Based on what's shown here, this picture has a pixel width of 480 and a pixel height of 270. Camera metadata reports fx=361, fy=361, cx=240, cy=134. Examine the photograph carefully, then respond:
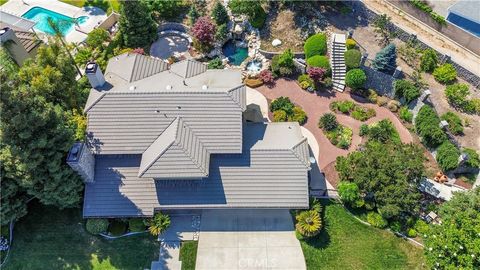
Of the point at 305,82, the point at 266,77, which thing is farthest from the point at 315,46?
the point at 266,77

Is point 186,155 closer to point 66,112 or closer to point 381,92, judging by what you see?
point 66,112

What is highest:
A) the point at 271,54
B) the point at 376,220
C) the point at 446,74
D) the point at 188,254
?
the point at 446,74

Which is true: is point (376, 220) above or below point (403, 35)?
below

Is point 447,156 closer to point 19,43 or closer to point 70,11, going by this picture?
point 19,43

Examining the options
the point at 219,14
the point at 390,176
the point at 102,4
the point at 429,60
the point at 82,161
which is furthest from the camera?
the point at 102,4

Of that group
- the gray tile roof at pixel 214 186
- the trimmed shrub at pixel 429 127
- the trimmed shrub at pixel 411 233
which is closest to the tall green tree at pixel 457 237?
the trimmed shrub at pixel 411 233

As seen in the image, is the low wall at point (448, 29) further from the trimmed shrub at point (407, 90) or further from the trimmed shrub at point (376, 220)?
the trimmed shrub at point (376, 220)

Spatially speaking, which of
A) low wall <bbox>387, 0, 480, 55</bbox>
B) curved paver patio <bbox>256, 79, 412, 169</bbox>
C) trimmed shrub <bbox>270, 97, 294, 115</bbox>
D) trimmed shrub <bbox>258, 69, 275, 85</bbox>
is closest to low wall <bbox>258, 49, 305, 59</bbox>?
trimmed shrub <bbox>258, 69, 275, 85</bbox>

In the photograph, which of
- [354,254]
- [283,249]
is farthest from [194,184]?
[354,254]
